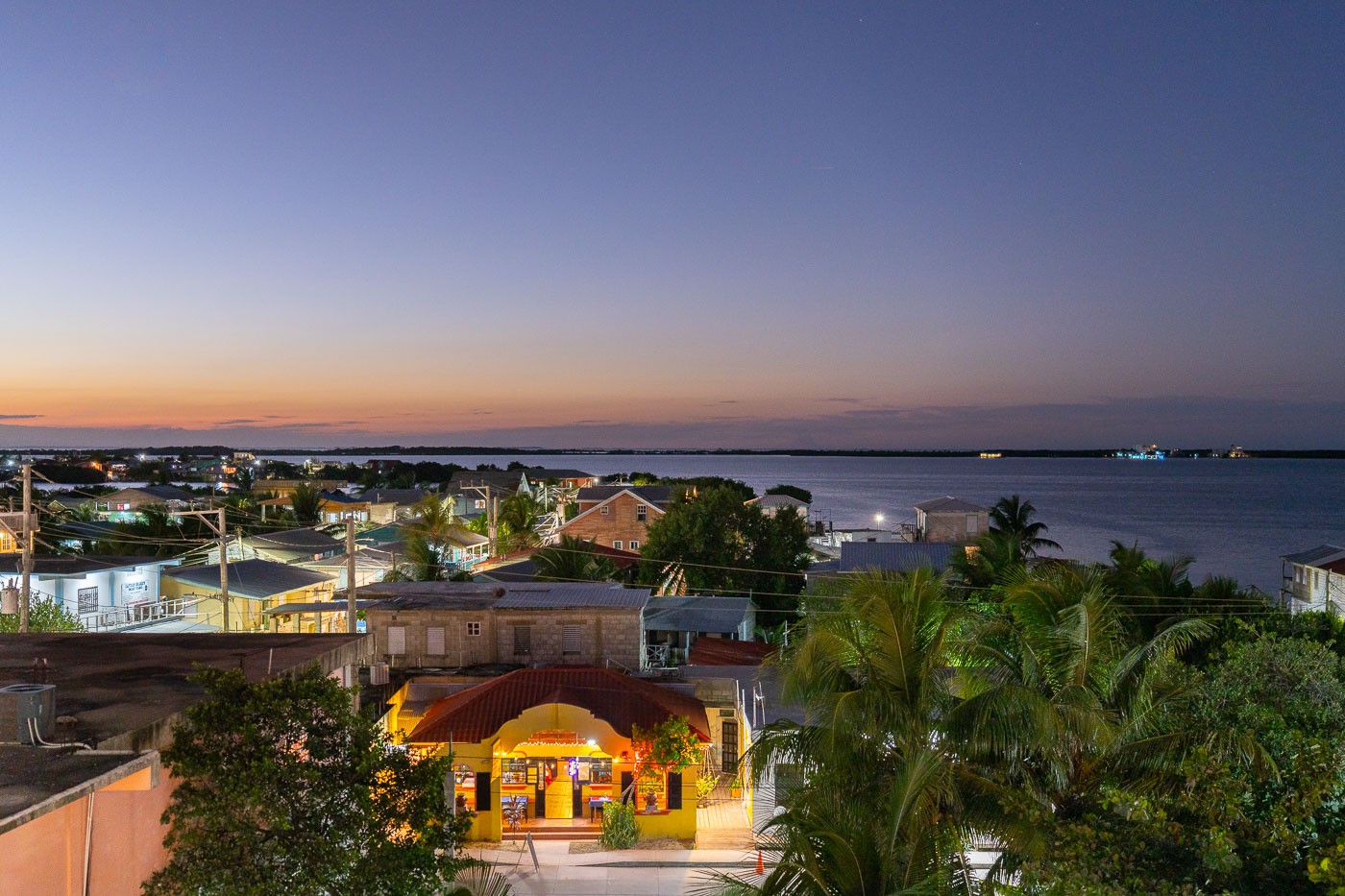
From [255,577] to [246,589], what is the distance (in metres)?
1.56

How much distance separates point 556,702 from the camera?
61.0 feet

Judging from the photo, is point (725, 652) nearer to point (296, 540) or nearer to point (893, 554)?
point (893, 554)

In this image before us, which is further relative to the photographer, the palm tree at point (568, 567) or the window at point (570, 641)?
the palm tree at point (568, 567)

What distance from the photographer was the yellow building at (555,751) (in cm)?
1858

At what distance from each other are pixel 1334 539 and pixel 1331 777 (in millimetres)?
115254

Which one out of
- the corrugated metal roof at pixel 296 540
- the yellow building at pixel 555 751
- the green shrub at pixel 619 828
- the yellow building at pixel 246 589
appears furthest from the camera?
the corrugated metal roof at pixel 296 540

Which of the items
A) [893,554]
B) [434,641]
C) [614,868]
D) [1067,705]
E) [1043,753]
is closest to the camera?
[1067,705]

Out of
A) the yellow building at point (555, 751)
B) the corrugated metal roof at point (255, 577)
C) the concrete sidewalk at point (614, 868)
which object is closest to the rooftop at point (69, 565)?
the corrugated metal roof at point (255, 577)

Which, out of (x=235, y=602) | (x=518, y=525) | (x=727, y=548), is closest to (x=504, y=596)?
(x=235, y=602)

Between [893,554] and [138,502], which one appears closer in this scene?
[893,554]

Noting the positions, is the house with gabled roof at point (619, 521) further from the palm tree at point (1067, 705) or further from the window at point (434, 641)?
the palm tree at point (1067, 705)

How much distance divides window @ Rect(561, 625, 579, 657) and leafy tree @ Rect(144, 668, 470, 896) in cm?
1748

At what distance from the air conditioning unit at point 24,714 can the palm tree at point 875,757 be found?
6.27m

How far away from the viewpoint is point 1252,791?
924cm
